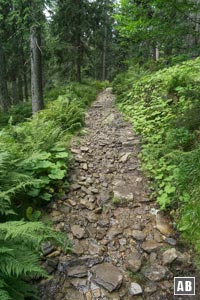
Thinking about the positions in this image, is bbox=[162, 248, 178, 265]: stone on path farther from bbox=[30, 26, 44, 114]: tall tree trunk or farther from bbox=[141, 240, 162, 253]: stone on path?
bbox=[30, 26, 44, 114]: tall tree trunk

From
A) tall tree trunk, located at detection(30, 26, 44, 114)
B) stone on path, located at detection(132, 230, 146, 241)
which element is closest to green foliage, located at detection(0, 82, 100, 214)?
stone on path, located at detection(132, 230, 146, 241)

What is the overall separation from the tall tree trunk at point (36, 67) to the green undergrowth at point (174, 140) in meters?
2.94

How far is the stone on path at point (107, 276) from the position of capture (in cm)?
260

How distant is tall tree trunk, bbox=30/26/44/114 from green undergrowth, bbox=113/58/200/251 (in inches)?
116

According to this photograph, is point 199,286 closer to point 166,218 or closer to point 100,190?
point 166,218

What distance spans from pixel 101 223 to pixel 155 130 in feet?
9.68

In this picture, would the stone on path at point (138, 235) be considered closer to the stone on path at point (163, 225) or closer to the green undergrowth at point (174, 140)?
the stone on path at point (163, 225)

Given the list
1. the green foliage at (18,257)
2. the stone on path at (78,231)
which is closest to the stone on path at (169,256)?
the stone on path at (78,231)

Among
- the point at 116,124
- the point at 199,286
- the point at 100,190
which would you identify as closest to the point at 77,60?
the point at 116,124

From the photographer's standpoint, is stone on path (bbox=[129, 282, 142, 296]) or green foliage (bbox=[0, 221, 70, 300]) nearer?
green foliage (bbox=[0, 221, 70, 300])

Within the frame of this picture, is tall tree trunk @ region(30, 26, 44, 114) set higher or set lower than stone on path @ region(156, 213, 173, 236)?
higher

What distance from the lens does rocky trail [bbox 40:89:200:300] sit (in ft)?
8.54

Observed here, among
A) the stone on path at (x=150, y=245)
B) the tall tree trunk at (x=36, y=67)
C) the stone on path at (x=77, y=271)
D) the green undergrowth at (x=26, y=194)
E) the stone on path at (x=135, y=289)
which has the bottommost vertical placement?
the stone on path at (x=135, y=289)

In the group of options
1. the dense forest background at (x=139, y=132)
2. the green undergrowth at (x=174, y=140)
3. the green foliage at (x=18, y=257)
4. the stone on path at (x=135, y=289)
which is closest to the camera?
the green foliage at (x=18, y=257)
